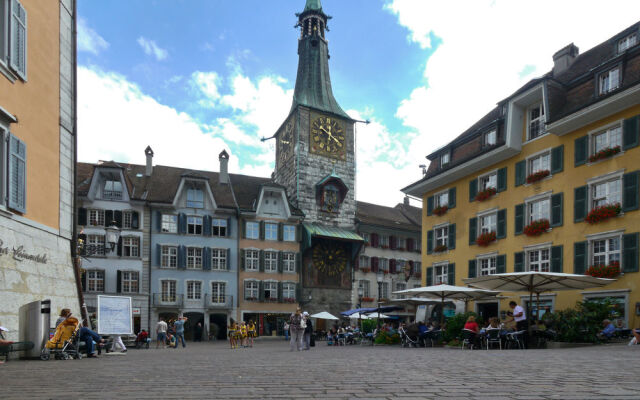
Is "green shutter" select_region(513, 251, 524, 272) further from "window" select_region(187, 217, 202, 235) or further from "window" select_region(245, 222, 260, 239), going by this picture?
"window" select_region(187, 217, 202, 235)

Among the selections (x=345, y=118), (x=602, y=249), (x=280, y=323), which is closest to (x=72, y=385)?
(x=602, y=249)

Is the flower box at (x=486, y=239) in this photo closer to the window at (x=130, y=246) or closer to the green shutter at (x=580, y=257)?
the green shutter at (x=580, y=257)

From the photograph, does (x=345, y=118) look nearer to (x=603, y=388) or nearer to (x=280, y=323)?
(x=280, y=323)

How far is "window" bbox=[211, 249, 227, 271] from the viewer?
40.7m

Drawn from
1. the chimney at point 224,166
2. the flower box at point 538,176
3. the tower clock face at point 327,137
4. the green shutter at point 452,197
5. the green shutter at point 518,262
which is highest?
the tower clock face at point 327,137

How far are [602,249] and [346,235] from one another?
2595 cm

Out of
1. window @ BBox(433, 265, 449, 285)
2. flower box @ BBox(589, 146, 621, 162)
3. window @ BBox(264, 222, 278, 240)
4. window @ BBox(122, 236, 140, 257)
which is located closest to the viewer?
flower box @ BBox(589, 146, 621, 162)

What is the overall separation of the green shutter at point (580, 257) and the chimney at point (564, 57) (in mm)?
10816

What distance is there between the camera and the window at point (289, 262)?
43062mm

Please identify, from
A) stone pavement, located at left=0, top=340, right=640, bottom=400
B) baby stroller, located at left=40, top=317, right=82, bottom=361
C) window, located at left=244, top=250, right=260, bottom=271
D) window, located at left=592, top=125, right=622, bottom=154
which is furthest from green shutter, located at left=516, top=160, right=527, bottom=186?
window, located at left=244, top=250, right=260, bottom=271

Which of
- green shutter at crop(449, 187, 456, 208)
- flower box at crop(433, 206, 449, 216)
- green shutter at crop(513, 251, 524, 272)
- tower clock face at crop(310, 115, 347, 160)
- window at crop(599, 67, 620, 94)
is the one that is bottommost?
green shutter at crop(513, 251, 524, 272)

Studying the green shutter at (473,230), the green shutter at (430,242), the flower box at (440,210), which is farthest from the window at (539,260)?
the green shutter at (430,242)

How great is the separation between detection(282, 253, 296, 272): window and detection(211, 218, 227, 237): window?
5047mm

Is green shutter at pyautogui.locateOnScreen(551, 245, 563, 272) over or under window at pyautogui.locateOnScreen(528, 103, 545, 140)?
under
